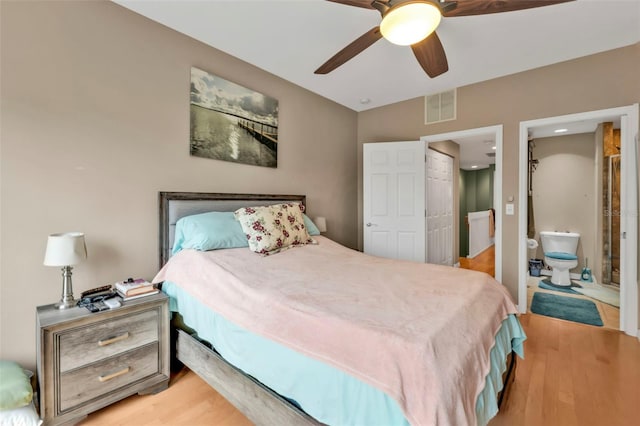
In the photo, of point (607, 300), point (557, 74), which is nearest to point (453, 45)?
point (557, 74)

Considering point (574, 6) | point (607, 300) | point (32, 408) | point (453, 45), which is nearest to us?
point (32, 408)

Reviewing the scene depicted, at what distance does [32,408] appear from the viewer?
58.1 inches

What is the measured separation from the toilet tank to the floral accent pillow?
4.28 meters

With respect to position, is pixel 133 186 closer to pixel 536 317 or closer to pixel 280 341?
pixel 280 341

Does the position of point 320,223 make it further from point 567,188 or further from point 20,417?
point 567,188

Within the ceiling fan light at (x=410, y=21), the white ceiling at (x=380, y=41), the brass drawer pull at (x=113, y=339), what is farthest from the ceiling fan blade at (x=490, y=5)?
the brass drawer pull at (x=113, y=339)

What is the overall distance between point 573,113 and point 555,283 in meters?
2.64

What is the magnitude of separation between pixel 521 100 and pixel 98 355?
14.2ft

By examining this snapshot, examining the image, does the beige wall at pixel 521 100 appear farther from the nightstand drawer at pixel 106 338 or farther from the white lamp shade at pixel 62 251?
the white lamp shade at pixel 62 251

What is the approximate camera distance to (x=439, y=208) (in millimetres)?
4508

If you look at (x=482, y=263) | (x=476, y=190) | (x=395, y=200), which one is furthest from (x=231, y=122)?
(x=476, y=190)

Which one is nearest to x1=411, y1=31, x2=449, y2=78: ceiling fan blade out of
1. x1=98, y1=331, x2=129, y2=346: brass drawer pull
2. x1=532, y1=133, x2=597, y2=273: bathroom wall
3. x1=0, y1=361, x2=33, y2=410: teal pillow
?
x1=98, y1=331, x2=129, y2=346: brass drawer pull

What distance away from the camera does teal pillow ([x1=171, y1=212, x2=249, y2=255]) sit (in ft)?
6.91

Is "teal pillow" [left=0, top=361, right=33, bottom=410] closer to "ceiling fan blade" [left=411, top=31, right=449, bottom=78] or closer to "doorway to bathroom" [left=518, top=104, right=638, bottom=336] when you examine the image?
"ceiling fan blade" [left=411, top=31, right=449, bottom=78]
